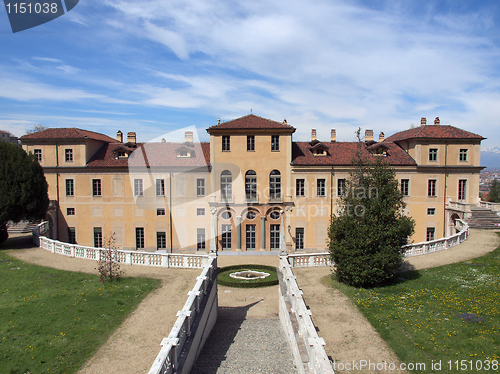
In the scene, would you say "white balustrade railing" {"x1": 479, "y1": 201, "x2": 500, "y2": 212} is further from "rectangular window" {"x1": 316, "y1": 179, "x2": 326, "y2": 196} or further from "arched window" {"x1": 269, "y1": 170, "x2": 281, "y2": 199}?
"arched window" {"x1": 269, "y1": 170, "x2": 281, "y2": 199}

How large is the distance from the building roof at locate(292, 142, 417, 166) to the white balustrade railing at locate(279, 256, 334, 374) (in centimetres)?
1740

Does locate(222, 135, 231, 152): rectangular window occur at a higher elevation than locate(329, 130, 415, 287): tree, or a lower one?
higher

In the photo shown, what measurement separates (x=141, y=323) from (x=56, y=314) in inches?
131

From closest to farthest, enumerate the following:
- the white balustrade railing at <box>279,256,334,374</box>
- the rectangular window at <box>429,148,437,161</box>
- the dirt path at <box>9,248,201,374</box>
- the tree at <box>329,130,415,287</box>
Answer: the white balustrade railing at <box>279,256,334,374</box> → the dirt path at <box>9,248,201,374</box> → the tree at <box>329,130,415,287</box> → the rectangular window at <box>429,148,437,161</box>

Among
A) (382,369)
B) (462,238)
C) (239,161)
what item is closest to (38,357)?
(382,369)

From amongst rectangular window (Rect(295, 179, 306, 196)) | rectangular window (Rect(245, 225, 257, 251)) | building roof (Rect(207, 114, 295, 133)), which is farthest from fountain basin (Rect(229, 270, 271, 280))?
building roof (Rect(207, 114, 295, 133))

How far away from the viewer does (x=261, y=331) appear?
567 inches

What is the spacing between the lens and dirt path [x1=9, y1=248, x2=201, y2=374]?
390 inches

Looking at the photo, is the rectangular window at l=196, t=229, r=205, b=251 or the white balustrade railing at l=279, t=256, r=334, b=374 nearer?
the white balustrade railing at l=279, t=256, r=334, b=374

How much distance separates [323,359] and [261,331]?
6.44 m

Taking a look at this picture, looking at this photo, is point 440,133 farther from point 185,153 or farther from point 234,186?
point 185,153

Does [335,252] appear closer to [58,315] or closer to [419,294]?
[419,294]

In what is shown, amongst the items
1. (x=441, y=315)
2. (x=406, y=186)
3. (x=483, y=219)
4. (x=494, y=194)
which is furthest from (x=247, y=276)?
(x=494, y=194)

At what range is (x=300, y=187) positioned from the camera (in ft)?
104
